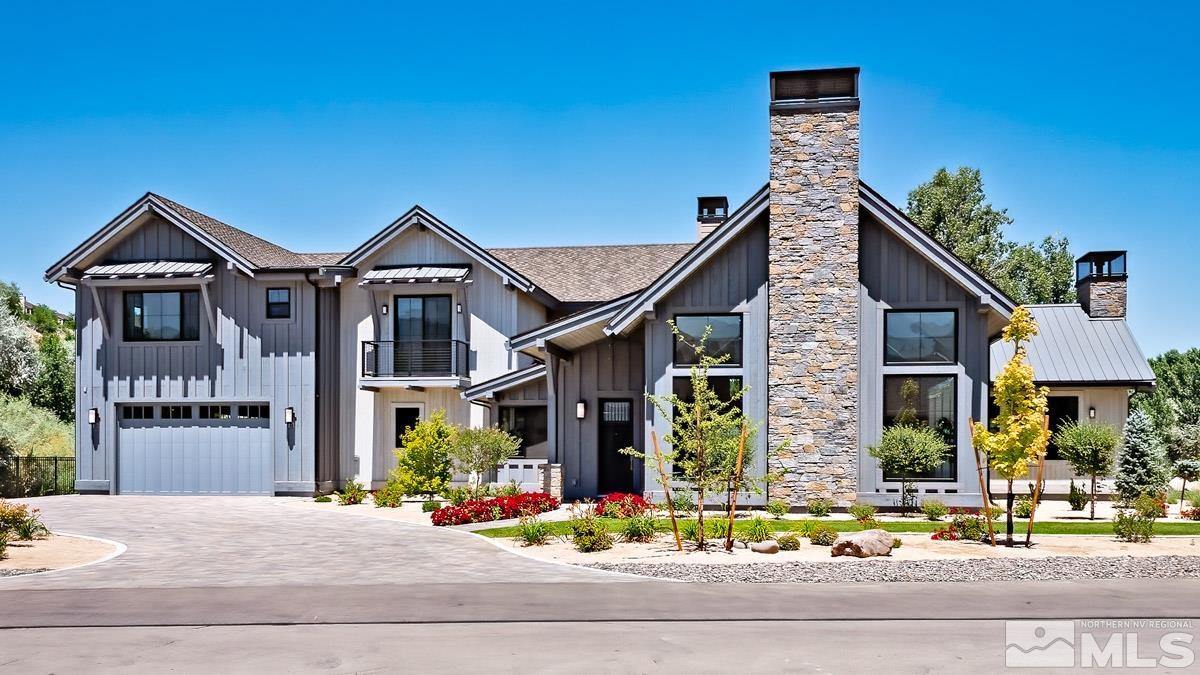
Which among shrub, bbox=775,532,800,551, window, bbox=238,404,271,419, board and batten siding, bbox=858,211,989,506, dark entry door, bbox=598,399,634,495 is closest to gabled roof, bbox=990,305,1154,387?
board and batten siding, bbox=858,211,989,506

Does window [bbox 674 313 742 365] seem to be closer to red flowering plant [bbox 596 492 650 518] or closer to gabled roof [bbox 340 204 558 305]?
red flowering plant [bbox 596 492 650 518]

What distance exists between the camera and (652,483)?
2159 cm

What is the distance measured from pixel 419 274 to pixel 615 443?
7.46 m

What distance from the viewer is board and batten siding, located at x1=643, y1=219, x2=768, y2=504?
21.3m

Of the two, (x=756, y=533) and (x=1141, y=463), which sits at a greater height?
(x=1141, y=463)

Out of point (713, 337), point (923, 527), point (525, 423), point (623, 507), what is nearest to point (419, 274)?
point (525, 423)

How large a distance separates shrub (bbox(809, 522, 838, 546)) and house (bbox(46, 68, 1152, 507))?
4.42 m

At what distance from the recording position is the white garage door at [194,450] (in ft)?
90.5

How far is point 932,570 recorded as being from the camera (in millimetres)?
13586

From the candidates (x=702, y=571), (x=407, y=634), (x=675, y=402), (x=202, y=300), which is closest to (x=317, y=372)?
(x=202, y=300)

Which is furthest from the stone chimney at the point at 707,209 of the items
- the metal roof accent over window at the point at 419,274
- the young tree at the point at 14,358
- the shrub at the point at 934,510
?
the young tree at the point at 14,358

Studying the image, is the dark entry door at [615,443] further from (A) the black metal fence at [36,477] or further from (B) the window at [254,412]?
(A) the black metal fence at [36,477]

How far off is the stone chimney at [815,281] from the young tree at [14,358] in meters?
29.6

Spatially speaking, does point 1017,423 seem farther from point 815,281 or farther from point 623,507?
point 623,507
